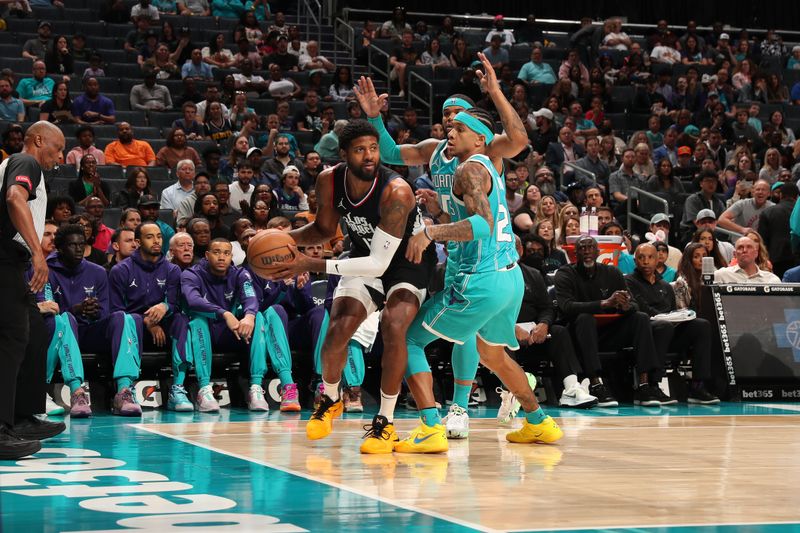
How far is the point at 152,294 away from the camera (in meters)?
9.05

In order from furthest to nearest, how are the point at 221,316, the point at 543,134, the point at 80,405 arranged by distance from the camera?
the point at 543,134 < the point at 221,316 < the point at 80,405

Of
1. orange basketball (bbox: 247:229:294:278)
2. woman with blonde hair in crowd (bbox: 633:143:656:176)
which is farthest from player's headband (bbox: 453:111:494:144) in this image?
woman with blonde hair in crowd (bbox: 633:143:656:176)

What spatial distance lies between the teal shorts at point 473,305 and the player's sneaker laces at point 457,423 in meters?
0.74

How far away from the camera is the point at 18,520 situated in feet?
13.3

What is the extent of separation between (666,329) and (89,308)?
16.1ft

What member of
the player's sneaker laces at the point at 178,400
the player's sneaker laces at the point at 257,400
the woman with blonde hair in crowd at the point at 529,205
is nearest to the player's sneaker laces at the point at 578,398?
the player's sneaker laces at the point at 257,400

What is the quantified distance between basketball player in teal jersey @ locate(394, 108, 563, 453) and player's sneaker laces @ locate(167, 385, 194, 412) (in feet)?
9.51

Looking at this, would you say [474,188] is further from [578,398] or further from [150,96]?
[150,96]

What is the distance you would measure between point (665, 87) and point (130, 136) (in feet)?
31.4

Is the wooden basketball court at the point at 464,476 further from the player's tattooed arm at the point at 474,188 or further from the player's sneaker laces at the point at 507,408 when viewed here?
the player's tattooed arm at the point at 474,188

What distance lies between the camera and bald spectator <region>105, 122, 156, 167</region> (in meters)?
13.4

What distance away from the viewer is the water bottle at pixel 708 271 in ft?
33.8

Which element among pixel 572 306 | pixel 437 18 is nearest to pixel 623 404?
pixel 572 306

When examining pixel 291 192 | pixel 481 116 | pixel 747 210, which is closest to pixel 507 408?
pixel 481 116
